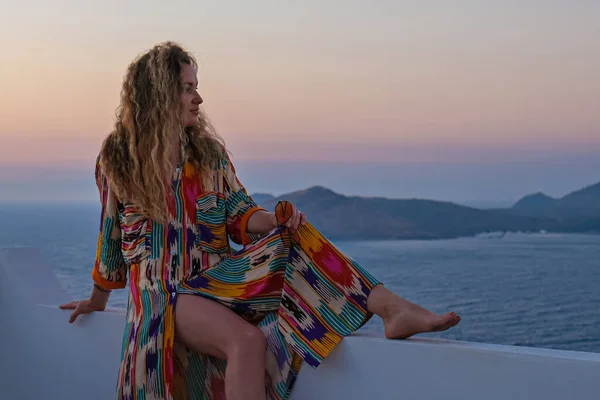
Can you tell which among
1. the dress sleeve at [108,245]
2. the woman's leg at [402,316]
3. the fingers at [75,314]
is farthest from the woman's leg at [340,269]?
the fingers at [75,314]

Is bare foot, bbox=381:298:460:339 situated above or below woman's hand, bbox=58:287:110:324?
above

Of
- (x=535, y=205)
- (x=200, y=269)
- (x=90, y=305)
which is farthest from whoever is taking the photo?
(x=535, y=205)

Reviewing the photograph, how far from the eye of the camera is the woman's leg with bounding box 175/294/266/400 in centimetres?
199

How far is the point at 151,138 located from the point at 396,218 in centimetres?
915

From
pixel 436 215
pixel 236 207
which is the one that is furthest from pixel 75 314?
pixel 436 215

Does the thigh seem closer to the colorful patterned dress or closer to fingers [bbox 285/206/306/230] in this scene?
the colorful patterned dress

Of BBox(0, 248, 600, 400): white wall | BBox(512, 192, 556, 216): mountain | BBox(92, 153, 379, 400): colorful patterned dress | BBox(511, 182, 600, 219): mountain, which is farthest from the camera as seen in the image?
BBox(512, 192, 556, 216): mountain

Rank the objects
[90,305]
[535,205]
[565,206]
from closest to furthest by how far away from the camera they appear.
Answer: [90,305], [565,206], [535,205]

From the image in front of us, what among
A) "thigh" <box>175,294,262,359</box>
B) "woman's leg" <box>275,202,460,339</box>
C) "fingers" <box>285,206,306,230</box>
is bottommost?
"thigh" <box>175,294,262,359</box>

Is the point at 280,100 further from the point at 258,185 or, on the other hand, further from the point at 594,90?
the point at 594,90

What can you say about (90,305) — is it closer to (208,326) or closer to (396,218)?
(208,326)

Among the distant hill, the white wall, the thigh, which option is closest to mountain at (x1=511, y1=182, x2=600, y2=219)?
the distant hill

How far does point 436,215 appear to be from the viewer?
11.5 meters

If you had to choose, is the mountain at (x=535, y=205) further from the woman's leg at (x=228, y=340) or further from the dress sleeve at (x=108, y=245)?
the woman's leg at (x=228, y=340)
